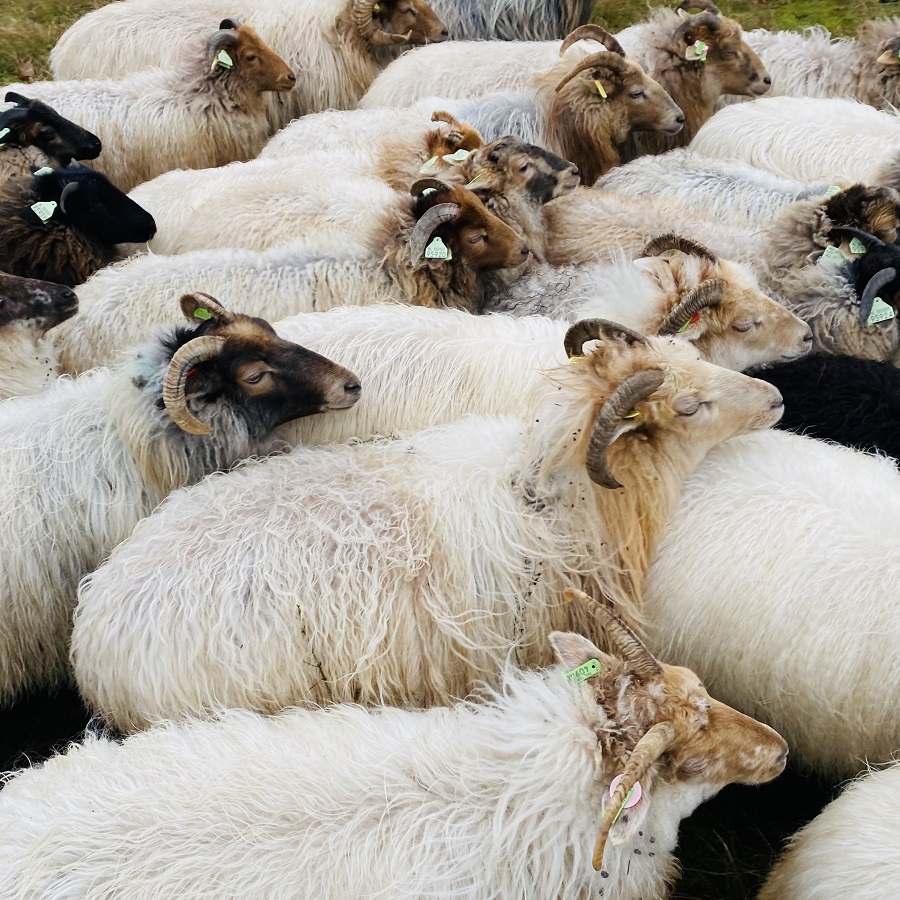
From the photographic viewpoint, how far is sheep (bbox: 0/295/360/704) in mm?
3598

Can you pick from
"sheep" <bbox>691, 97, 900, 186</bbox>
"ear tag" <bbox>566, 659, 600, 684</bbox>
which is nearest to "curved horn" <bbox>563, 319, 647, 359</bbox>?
"ear tag" <bbox>566, 659, 600, 684</bbox>

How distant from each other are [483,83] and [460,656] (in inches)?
187

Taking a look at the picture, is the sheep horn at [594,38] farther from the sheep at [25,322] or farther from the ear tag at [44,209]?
the sheep at [25,322]

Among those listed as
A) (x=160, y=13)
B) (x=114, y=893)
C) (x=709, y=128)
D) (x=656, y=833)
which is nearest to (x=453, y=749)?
(x=656, y=833)

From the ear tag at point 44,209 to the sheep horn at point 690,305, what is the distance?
10.00ft

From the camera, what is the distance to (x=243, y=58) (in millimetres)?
6488

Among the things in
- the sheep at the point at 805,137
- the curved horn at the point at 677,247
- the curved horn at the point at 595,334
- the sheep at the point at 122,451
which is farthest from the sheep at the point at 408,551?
the sheep at the point at 805,137

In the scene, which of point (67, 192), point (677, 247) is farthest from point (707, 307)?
point (67, 192)

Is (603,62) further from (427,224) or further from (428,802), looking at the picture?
(428,802)

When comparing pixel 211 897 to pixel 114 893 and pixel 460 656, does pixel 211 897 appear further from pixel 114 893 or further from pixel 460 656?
pixel 460 656

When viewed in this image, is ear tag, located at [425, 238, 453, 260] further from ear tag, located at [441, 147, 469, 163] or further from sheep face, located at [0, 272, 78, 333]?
sheep face, located at [0, 272, 78, 333]

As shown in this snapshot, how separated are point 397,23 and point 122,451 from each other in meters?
4.75

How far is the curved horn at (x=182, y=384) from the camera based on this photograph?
3441 millimetres

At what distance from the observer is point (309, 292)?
468 centimetres
